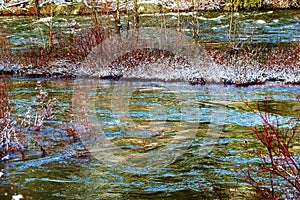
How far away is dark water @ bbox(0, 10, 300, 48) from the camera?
83.3 ft

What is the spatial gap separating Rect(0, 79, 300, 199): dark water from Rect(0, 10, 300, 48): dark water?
7792mm

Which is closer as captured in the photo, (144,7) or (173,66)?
(173,66)

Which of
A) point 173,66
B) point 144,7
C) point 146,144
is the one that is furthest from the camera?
point 144,7

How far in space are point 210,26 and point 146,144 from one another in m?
21.0

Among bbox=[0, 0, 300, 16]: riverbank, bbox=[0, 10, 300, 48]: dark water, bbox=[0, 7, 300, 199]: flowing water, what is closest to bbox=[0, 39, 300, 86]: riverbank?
bbox=[0, 7, 300, 199]: flowing water

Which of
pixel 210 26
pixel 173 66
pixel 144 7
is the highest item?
pixel 144 7

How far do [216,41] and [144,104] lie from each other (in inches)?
453

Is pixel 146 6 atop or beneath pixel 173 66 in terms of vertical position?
atop

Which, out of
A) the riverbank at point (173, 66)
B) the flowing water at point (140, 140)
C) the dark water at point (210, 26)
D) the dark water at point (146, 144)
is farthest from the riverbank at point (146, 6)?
the dark water at point (146, 144)

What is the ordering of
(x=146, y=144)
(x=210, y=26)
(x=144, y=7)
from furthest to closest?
(x=144, y=7) < (x=210, y=26) < (x=146, y=144)

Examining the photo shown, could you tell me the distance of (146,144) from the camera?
400 inches

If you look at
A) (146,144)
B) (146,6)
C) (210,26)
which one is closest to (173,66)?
(146,144)

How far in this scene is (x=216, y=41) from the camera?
24.6 meters

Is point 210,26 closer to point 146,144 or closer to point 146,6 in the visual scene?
point 146,6
